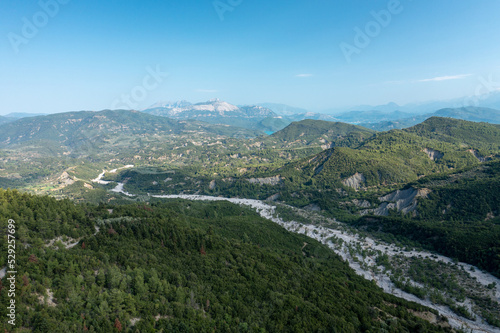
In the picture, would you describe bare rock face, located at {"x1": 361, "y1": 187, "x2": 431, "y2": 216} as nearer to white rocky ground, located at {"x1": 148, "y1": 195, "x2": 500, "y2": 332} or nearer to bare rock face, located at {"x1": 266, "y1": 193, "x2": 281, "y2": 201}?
white rocky ground, located at {"x1": 148, "y1": 195, "x2": 500, "y2": 332}

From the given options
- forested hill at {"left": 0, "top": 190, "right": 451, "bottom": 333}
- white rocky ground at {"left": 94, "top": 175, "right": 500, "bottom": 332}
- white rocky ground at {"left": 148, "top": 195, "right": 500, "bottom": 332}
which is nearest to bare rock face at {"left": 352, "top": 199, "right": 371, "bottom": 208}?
white rocky ground at {"left": 94, "top": 175, "right": 500, "bottom": 332}

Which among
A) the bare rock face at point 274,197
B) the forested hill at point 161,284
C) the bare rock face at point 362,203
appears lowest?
the bare rock face at point 274,197

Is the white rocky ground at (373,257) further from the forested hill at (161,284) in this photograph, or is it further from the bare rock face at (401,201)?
the bare rock face at (401,201)

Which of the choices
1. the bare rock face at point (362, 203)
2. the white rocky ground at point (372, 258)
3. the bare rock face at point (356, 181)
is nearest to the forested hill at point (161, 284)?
the white rocky ground at point (372, 258)

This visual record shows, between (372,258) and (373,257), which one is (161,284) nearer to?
(372,258)

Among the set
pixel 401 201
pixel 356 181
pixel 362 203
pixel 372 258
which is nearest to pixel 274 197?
pixel 362 203

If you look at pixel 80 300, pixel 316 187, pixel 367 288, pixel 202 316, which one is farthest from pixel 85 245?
pixel 316 187
